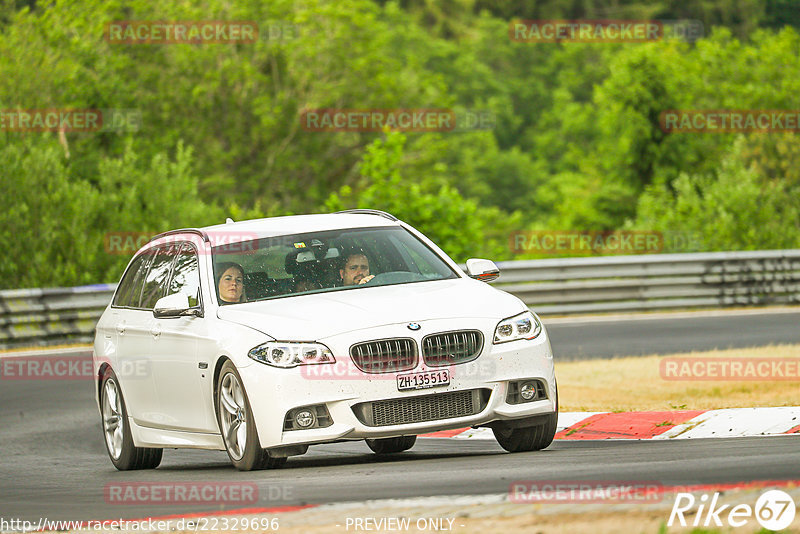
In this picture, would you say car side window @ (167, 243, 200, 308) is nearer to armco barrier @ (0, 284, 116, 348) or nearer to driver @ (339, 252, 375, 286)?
driver @ (339, 252, 375, 286)

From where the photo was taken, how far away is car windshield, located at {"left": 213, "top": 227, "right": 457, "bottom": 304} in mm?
9531

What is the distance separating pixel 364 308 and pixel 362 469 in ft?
3.14

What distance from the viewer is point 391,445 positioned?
1070 centimetres

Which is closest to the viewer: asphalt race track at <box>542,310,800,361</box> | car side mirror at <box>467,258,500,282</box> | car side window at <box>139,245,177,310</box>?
car side mirror at <box>467,258,500,282</box>

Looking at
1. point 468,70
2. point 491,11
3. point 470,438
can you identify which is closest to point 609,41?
point 468,70

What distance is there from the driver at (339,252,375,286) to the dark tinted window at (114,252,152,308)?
72.8 inches

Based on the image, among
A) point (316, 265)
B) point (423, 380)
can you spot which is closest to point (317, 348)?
point (423, 380)

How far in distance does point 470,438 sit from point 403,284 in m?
2.26

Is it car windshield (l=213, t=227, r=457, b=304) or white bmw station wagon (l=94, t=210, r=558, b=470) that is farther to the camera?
car windshield (l=213, t=227, r=457, b=304)

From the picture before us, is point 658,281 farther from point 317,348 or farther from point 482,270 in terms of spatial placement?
point 317,348

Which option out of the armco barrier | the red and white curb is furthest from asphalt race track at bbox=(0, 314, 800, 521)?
A: the armco barrier

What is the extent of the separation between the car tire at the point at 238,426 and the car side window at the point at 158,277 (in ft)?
5.03

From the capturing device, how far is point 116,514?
7.44m

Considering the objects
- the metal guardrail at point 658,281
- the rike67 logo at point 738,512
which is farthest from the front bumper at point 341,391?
the metal guardrail at point 658,281
